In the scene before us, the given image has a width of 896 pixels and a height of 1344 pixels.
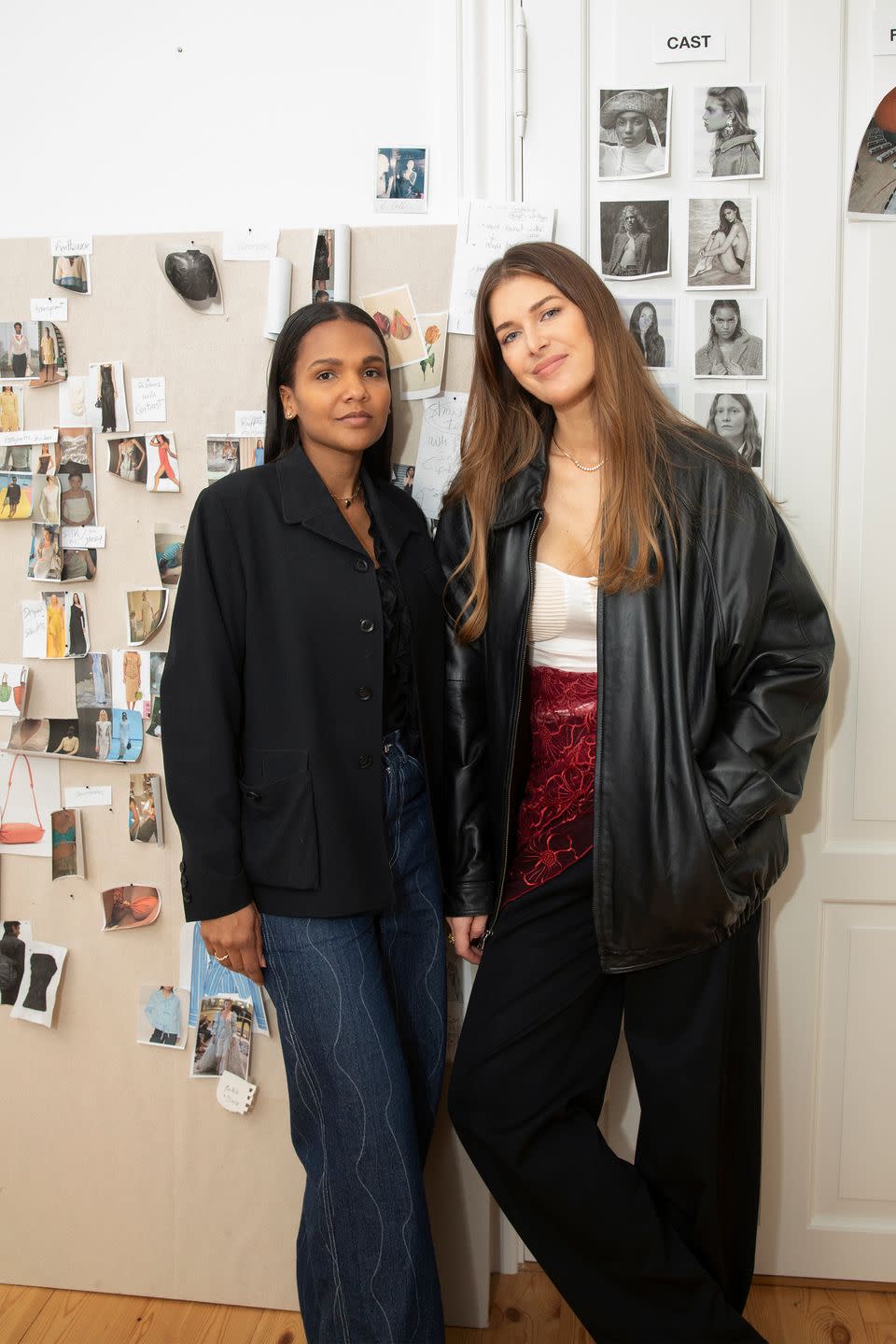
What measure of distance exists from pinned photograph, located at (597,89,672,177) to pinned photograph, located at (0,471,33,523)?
47.8 inches

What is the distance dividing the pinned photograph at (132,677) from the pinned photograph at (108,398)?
0.42 meters

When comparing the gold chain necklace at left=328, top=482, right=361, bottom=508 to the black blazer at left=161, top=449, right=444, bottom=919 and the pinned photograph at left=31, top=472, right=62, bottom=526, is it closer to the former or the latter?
the black blazer at left=161, top=449, right=444, bottom=919

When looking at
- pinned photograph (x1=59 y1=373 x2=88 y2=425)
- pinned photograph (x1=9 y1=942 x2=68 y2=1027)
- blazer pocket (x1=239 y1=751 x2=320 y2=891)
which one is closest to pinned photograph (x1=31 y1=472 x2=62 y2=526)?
pinned photograph (x1=59 y1=373 x2=88 y2=425)

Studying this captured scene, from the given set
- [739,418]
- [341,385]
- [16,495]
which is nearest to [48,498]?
[16,495]

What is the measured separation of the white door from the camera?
1.71m

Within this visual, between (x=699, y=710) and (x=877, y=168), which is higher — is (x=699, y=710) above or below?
below

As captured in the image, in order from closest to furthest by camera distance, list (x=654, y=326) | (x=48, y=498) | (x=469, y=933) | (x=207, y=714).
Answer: (x=207, y=714), (x=469, y=933), (x=654, y=326), (x=48, y=498)

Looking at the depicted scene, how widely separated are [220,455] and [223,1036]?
43.4 inches

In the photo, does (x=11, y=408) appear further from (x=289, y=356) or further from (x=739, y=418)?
(x=739, y=418)

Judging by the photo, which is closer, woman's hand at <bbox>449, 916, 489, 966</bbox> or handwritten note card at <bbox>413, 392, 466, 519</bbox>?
woman's hand at <bbox>449, 916, 489, 966</bbox>

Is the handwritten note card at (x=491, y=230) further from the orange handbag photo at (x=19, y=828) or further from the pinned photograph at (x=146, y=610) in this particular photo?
the orange handbag photo at (x=19, y=828)

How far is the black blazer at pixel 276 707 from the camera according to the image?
1435mm

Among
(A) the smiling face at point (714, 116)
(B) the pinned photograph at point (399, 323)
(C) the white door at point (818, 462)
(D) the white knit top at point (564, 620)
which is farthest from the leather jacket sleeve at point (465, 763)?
(A) the smiling face at point (714, 116)

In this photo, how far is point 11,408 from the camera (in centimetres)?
186
